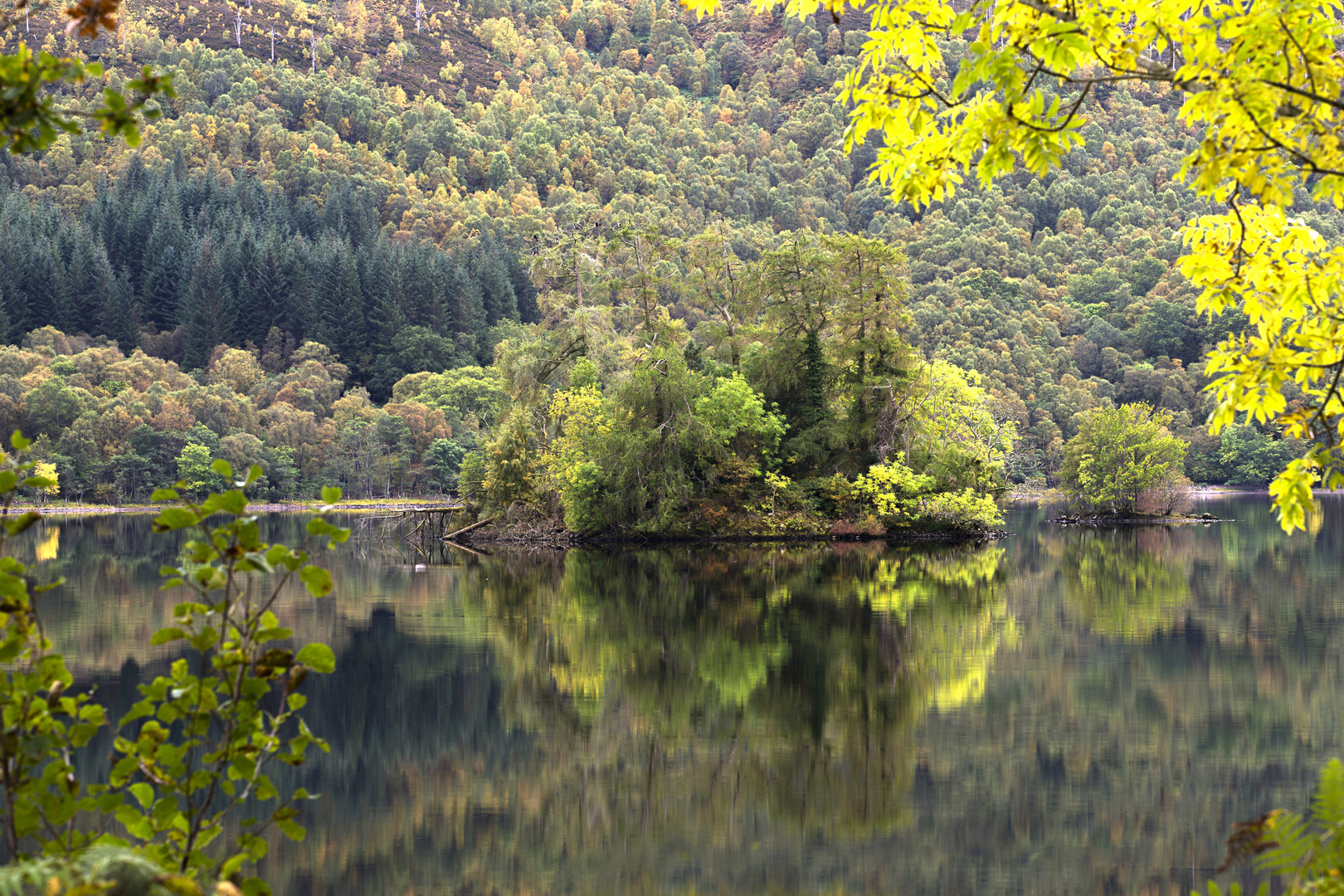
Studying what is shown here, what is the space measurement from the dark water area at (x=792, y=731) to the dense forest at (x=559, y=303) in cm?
716

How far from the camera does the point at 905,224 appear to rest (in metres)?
149

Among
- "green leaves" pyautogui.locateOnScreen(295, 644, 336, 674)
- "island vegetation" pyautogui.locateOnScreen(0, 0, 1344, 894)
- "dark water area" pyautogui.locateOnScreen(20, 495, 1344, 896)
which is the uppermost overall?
"island vegetation" pyautogui.locateOnScreen(0, 0, 1344, 894)

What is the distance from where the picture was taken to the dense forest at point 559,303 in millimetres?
46219

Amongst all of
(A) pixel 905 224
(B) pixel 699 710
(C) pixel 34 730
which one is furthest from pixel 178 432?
(A) pixel 905 224

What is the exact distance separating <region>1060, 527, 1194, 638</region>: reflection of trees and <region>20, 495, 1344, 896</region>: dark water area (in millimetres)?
198

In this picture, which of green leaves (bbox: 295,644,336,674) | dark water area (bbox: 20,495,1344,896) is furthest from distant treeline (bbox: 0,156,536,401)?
green leaves (bbox: 295,644,336,674)

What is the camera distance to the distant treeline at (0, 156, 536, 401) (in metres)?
109

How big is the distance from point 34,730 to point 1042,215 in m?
161

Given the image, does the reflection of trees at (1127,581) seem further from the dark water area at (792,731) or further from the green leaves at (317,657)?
the green leaves at (317,657)

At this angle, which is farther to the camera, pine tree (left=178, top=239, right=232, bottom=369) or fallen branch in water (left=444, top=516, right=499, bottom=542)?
pine tree (left=178, top=239, right=232, bottom=369)

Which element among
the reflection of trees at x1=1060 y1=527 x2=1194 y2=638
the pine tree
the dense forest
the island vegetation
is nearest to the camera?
the island vegetation

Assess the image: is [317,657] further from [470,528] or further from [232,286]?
[232,286]

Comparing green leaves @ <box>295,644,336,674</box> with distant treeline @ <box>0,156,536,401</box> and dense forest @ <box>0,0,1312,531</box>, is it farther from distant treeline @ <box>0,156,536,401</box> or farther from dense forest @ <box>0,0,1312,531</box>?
distant treeline @ <box>0,156,536,401</box>

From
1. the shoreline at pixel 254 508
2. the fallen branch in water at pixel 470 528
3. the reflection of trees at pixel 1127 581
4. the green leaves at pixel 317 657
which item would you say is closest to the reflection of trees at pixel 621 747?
the reflection of trees at pixel 1127 581
